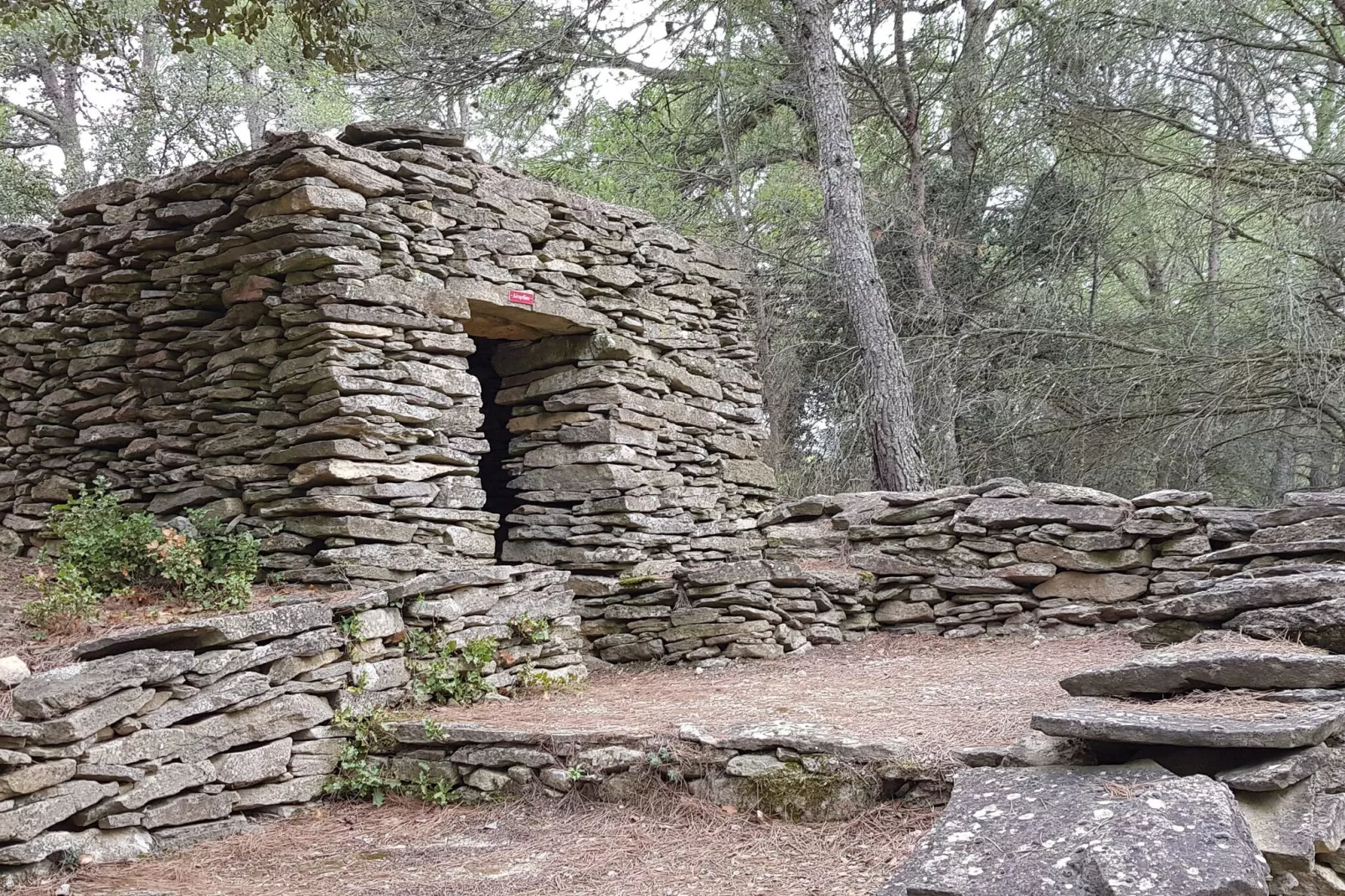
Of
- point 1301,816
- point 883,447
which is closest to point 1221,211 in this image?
point 883,447

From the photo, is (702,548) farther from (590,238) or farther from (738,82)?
(738,82)

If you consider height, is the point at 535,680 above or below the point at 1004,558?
below

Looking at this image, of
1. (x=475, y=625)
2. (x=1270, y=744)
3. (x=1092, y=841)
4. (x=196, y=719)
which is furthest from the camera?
(x=475, y=625)

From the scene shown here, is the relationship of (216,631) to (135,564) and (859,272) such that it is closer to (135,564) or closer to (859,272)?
(135,564)

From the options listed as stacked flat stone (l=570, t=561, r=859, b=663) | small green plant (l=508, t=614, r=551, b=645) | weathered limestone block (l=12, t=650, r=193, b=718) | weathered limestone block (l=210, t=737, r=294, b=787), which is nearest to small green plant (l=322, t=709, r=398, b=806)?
weathered limestone block (l=210, t=737, r=294, b=787)

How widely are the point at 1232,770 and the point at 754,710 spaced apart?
6.98 feet

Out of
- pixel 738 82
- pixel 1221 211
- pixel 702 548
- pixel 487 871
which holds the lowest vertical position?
pixel 487 871

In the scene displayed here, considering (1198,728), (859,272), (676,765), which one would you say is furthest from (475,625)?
(859,272)

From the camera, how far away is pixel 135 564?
501 cm

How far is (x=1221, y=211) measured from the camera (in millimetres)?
8148

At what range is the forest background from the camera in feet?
26.1

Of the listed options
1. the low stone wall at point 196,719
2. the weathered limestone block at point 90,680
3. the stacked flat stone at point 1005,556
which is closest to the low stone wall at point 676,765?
the low stone wall at point 196,719

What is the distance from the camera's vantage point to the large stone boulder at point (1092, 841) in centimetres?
221

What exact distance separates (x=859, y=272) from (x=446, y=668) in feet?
16.9
